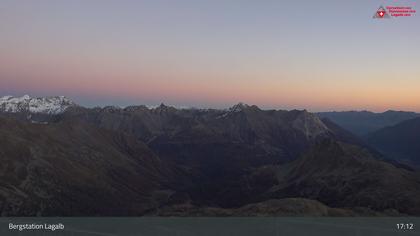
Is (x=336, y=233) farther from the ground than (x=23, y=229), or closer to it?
closer to it

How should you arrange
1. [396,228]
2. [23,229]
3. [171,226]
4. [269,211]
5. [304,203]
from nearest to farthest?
[23,229] < [396,228] < [171,226] < [269,211] < [304,203]

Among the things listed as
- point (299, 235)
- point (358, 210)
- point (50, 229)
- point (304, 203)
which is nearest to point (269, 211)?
point (304, 203)

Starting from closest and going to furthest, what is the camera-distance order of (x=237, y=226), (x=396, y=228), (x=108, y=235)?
(x=108, y=235), (x=396, y=228), (x=237, y=226)

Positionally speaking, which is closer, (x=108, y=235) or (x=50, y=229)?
(x=50, y=229)

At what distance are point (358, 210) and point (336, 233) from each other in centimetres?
8125

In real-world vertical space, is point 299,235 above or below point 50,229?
below

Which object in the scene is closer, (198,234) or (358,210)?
(198,234)

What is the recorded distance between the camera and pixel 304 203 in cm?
15225

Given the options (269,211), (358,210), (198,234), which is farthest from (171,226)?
(358,210)

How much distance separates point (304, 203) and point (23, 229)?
106224 mm

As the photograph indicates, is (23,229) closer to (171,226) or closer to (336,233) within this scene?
(171,226)

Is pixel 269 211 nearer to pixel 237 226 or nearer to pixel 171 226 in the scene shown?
pixel 237 226

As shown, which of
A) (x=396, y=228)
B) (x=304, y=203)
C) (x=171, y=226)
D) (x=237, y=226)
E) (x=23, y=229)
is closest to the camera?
(x=23, y=229)

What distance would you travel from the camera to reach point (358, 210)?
16562 centimetres
